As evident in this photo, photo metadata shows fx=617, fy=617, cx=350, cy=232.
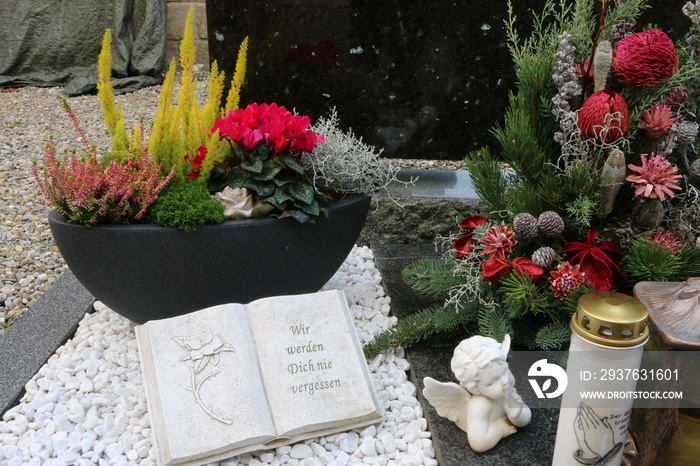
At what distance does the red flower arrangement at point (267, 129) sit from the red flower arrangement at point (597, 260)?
898 mm

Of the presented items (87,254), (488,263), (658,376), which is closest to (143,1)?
(87,254)

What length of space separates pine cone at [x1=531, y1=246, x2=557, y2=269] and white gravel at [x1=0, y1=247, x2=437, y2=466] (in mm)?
531

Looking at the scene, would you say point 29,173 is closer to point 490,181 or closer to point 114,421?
point 114,421

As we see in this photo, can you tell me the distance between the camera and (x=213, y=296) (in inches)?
77.4

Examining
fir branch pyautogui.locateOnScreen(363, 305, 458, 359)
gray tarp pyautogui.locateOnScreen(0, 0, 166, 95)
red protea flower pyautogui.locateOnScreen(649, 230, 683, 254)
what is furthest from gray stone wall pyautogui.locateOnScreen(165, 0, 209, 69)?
red protea flower pyautogui.locateOnScreen(649, 230, 683, 254)

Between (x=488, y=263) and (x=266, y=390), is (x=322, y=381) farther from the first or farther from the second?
(x=488, y=263)

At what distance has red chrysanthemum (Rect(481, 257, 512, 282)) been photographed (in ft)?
6.03

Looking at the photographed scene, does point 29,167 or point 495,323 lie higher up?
point 495,323

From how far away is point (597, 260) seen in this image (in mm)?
1760

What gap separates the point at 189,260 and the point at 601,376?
3.97ft

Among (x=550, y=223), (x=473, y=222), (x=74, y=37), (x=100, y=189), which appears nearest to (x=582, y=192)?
(x=550, y=223)

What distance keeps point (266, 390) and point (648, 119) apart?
135 cm

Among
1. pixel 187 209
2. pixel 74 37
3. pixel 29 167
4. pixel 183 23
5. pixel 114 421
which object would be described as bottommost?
pixel 29 167

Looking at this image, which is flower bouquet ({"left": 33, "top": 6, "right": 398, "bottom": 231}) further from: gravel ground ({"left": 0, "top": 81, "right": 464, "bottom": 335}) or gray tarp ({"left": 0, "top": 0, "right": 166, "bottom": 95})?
gray tarp ({"left": 0, "top": 0, "right": 166, "bottom": 95})
